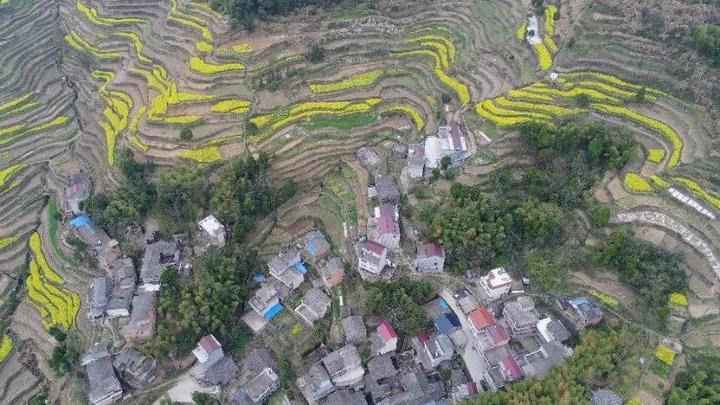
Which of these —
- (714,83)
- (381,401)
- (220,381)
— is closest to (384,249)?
(381,401)

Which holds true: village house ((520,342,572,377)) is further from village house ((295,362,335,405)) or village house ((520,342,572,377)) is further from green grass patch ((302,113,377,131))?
green grass patch ((302,113,377,131))

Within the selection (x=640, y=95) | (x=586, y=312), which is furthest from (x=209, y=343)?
(x=640, y=95)

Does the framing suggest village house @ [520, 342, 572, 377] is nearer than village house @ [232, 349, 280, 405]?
Yes

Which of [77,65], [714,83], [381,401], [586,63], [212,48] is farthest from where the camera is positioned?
[77,65]

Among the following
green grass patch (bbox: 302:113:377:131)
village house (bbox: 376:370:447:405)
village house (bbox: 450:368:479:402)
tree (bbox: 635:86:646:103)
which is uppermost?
tree (bbox: 635:86:646:103)

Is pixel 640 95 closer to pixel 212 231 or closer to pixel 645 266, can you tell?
pixel 645 266

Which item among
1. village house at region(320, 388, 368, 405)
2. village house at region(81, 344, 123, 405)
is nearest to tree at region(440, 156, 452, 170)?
village house at region(320, 388, 368, 405)

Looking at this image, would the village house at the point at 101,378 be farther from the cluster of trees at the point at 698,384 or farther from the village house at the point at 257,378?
the cluster of trees at the point at 698,384

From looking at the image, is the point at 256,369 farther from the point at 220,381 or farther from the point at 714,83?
the point at 714,83
